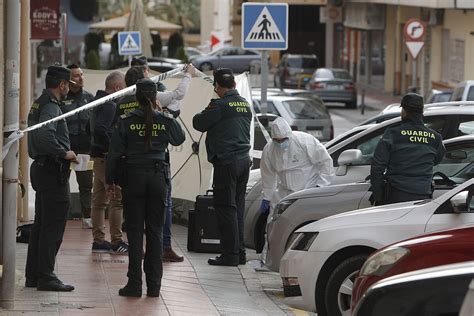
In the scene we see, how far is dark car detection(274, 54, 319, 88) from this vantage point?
52.7 m

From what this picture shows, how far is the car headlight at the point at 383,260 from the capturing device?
7.18m

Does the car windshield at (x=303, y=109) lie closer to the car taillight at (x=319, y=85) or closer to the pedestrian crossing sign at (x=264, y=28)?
the pedestrian crossing sign at (x=264, y=28)

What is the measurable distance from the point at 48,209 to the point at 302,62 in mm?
43954

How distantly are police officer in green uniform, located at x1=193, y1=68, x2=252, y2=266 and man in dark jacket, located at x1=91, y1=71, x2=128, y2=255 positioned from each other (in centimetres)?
89

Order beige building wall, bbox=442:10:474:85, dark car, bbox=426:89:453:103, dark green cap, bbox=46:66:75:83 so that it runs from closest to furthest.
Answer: dark green cap, bbox=46:66:75:83
dark car, bbox=426:89:453:103
beige building wall, bbox=442:10:474:85

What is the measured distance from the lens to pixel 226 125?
12.0 meters

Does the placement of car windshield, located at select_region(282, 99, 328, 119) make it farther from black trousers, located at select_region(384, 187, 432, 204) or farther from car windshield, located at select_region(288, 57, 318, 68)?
car windshield, located at select_region(288, 57, 318, 68)

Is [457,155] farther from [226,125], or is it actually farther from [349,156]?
[226,125]

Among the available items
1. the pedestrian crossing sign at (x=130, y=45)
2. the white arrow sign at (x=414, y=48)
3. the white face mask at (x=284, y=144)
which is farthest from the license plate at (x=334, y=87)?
the white face mask at (x=284, y=144)

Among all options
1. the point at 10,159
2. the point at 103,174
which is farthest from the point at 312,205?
the point at 10,159

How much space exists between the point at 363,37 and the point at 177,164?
147 feet

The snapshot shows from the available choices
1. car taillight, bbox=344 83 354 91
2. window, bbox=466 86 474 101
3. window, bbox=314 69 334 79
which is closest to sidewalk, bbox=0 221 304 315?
window, bbox=466 86 474 101

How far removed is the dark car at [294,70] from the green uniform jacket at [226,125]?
3997 centimetres

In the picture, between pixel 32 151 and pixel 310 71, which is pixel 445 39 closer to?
pixel 310 71
